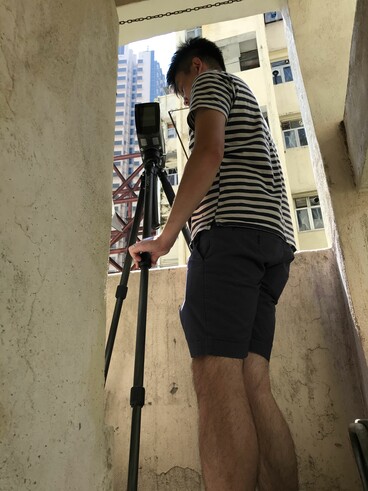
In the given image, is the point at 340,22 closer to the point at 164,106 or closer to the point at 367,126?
the point at 367,126

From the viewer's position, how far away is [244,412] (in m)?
0.75

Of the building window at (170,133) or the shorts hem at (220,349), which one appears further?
the building window at (170,133)

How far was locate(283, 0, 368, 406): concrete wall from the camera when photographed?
1012 millimetres

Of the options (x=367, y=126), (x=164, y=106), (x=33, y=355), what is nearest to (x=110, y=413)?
(x=33, y=355)

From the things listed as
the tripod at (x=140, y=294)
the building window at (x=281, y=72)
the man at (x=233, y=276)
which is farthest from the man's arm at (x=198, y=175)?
the building window at (x=281, y=72)

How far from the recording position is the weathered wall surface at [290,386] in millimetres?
1117

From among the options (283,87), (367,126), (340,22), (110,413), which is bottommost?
(110,413)

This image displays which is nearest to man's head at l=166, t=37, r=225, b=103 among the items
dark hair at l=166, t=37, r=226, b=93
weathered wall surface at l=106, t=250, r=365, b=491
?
dark hair at l=166, t=37, r=226, b=93

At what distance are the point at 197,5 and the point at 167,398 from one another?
1561 millimetres

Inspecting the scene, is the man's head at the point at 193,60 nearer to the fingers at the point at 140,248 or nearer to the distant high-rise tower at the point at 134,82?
the fingers at the point at 140,248

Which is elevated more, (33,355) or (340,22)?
(340,22)

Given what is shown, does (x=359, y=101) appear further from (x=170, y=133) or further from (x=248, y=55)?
(x=170, y=133)

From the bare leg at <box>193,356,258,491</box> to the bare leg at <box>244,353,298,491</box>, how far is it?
142mm

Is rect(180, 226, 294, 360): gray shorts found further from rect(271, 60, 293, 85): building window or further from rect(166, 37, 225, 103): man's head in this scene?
rect(271, 60, 293, 85): building window
